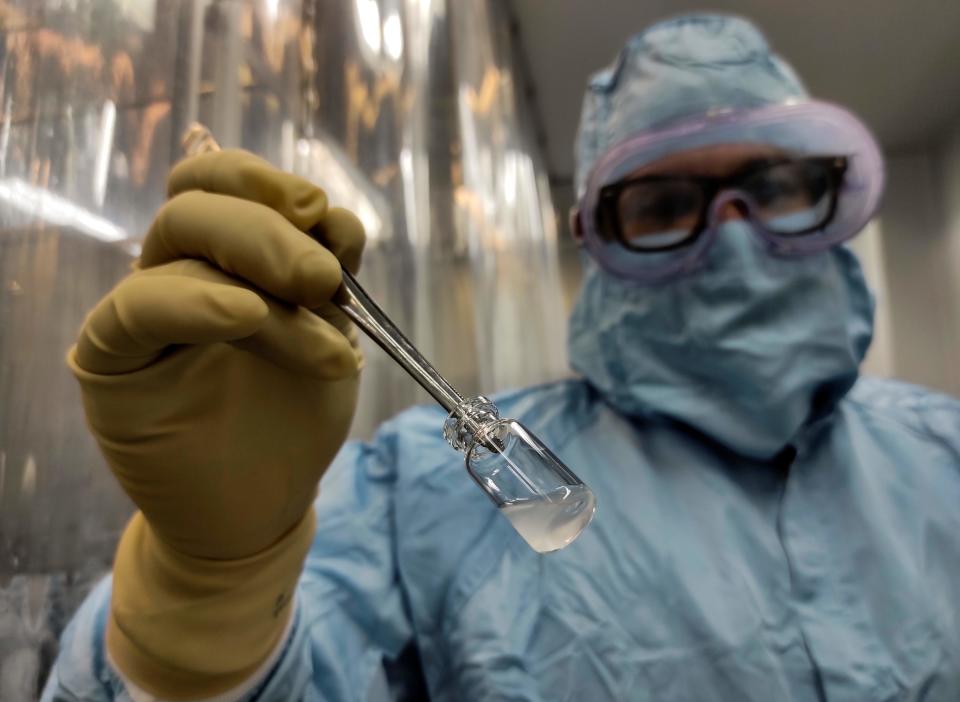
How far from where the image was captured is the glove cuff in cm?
45

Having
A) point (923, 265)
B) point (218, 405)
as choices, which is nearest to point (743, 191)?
point (218, 405)

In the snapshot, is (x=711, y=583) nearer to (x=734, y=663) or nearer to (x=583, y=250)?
(x=734, y=663)

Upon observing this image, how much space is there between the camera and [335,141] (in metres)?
0.85

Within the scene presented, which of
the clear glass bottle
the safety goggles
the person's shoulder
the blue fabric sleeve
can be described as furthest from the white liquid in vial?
the person's shoulder

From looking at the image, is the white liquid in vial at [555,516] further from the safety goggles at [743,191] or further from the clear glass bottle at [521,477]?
the safety goggles at [743,191]

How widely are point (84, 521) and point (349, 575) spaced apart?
0.25 meters

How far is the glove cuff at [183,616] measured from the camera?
0.45m

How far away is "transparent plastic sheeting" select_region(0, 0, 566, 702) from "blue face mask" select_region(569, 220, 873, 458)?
0.89ft

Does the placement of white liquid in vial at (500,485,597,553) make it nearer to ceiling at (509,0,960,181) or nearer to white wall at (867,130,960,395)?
ceiling at (509,0,960,181)

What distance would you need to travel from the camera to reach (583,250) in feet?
2.86

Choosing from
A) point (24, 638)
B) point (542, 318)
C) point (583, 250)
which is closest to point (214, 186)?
point (24, 638)

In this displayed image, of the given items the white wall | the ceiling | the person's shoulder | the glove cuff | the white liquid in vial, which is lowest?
the white wall

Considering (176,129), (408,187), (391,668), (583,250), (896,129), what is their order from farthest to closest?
(896,129) → (408,187) → (583,250) → (391,668) → (176,129)

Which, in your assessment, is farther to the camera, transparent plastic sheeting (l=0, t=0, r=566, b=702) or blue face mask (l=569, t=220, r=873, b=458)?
blue face mask (l=569, t=220, r=873, b=458)
